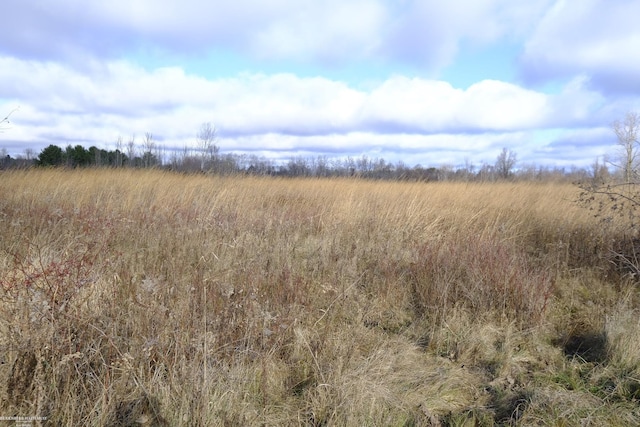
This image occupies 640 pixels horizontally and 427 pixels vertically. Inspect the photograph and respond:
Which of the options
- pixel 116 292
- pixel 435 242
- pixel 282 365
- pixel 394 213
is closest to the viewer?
pixel 282 365

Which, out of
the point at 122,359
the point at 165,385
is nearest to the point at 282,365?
the point at 165,385

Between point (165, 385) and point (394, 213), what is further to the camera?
point (394, 213)

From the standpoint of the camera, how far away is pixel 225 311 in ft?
9.52

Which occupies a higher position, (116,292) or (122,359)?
(116,292)

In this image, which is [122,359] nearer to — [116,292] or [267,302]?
[116,292]

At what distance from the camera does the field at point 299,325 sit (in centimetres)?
231

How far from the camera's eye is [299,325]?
126 inches

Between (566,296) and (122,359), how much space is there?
445cm

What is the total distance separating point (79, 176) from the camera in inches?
353

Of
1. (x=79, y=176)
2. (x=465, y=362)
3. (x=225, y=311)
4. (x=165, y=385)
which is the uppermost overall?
(x=79, y=176)

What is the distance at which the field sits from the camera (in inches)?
91.0

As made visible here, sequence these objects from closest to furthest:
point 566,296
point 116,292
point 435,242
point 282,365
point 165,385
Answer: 1. point 165,385
2. point 282,365
3. point 116,292
4. point 566,296
5. point 435,242

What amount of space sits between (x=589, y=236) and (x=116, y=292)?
6.16 m

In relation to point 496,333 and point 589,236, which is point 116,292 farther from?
point 589,236
